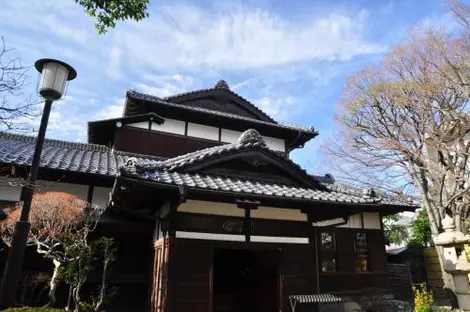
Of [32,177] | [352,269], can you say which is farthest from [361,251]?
[32,177]

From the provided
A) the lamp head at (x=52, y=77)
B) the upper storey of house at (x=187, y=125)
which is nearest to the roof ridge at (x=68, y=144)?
the upper storey of house at (x=187, y=125)

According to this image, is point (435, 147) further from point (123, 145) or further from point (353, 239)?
point (123, 145)

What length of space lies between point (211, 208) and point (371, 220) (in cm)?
802

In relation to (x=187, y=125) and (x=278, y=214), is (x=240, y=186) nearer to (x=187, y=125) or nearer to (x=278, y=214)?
(x=278, y=214)

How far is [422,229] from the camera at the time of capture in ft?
70.2

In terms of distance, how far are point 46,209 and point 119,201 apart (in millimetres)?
1605

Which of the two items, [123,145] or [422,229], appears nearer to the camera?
[123,145]

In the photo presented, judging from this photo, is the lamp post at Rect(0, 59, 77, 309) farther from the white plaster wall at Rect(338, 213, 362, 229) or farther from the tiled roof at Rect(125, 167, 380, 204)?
the white plaster wall at Rect(338, 213, 362, 229)

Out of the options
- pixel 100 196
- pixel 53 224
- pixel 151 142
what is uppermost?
pixel 151 142

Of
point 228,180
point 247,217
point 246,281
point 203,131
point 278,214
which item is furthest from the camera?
point 203,131

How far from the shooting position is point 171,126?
551 inches

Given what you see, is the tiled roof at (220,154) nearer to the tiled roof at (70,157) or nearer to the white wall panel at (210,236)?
the tiled roof at (70,157)

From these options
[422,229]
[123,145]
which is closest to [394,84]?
[123,145]

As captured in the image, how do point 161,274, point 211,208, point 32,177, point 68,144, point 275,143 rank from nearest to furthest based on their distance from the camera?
point 32,177 < point 161,274 < point 211,208 < point 68,144 < point 275,143
